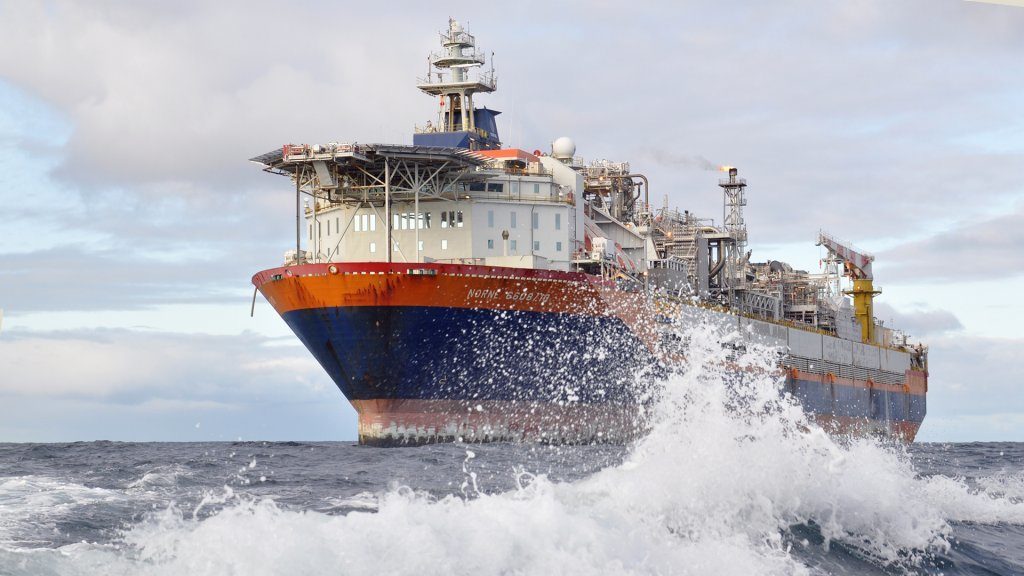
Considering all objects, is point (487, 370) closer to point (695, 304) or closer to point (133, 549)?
point (695, 304)

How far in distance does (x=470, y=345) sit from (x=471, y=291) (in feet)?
8.01

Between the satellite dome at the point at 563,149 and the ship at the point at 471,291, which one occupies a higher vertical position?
the satellite dome at the point at 563,149

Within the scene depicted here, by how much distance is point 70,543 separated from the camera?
54.0 feet

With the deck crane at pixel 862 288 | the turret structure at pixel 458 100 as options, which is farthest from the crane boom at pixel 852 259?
the turret structure at pixel 458 100

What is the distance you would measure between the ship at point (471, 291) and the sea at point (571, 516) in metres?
13.7

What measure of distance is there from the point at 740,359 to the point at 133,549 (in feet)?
167

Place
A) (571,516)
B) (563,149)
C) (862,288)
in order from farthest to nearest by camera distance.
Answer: (862,288)
(563,149)
(571,516)

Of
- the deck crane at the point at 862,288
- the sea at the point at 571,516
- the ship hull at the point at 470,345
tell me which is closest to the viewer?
the sea at the point at 571,516

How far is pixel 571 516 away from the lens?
15.3 metres

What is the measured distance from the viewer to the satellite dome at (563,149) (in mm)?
60250

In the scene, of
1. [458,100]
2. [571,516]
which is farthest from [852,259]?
A: [571,516]

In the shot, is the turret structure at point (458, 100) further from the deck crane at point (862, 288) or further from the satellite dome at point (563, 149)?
the deck crane at point (862, 288)

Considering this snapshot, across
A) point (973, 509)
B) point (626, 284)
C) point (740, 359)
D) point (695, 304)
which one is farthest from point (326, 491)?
point (740, 359)

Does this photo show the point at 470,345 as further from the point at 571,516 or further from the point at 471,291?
the point at 571,516
